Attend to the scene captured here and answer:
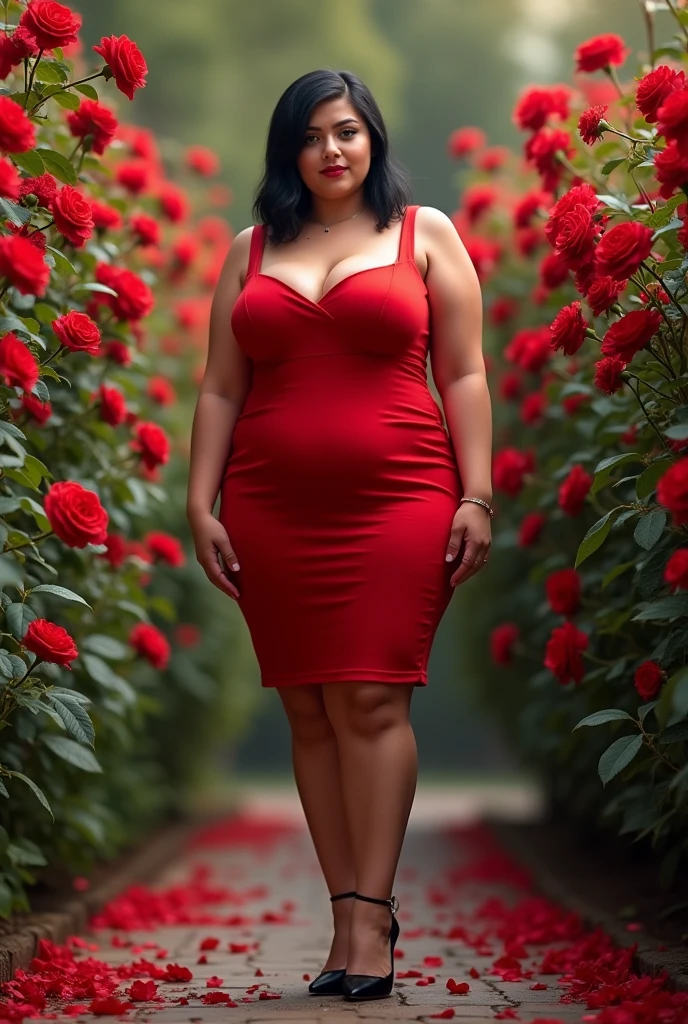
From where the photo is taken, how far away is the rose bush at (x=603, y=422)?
2605 mm

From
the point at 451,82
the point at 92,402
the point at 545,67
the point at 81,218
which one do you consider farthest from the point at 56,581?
the point at 451,82

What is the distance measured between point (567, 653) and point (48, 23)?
6.04ft

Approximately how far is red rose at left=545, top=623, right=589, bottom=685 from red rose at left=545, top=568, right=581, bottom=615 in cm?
14

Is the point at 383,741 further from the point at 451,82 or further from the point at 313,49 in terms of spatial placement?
the point at 451,82

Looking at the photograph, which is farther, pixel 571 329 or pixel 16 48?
pixel 571 329

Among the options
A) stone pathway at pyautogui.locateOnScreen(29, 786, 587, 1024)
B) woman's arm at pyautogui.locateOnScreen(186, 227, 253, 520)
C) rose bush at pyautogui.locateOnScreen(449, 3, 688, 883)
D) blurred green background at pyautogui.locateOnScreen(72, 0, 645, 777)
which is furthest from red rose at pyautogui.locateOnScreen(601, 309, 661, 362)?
blurred green background at pyautogui.locateOnScreen(72, 0, 645, 777)

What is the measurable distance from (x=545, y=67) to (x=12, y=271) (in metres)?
15.4

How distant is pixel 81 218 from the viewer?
2.88 m

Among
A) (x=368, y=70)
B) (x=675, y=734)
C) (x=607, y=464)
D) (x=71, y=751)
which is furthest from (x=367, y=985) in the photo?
(x=368, y=70)

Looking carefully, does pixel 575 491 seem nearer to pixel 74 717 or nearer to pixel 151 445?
pixel 151 445

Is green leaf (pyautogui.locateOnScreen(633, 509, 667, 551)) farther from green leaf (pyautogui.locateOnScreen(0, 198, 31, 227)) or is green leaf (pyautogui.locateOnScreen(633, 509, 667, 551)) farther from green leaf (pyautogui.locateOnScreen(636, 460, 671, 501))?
green leaf (pyautogui.locateOnScreen(0, 198, 31, 227))

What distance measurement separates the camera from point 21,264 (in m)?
2.37

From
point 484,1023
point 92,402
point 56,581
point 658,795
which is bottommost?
point 484,1023

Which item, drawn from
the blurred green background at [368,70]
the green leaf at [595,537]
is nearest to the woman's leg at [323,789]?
the green leaf at [595,537]
